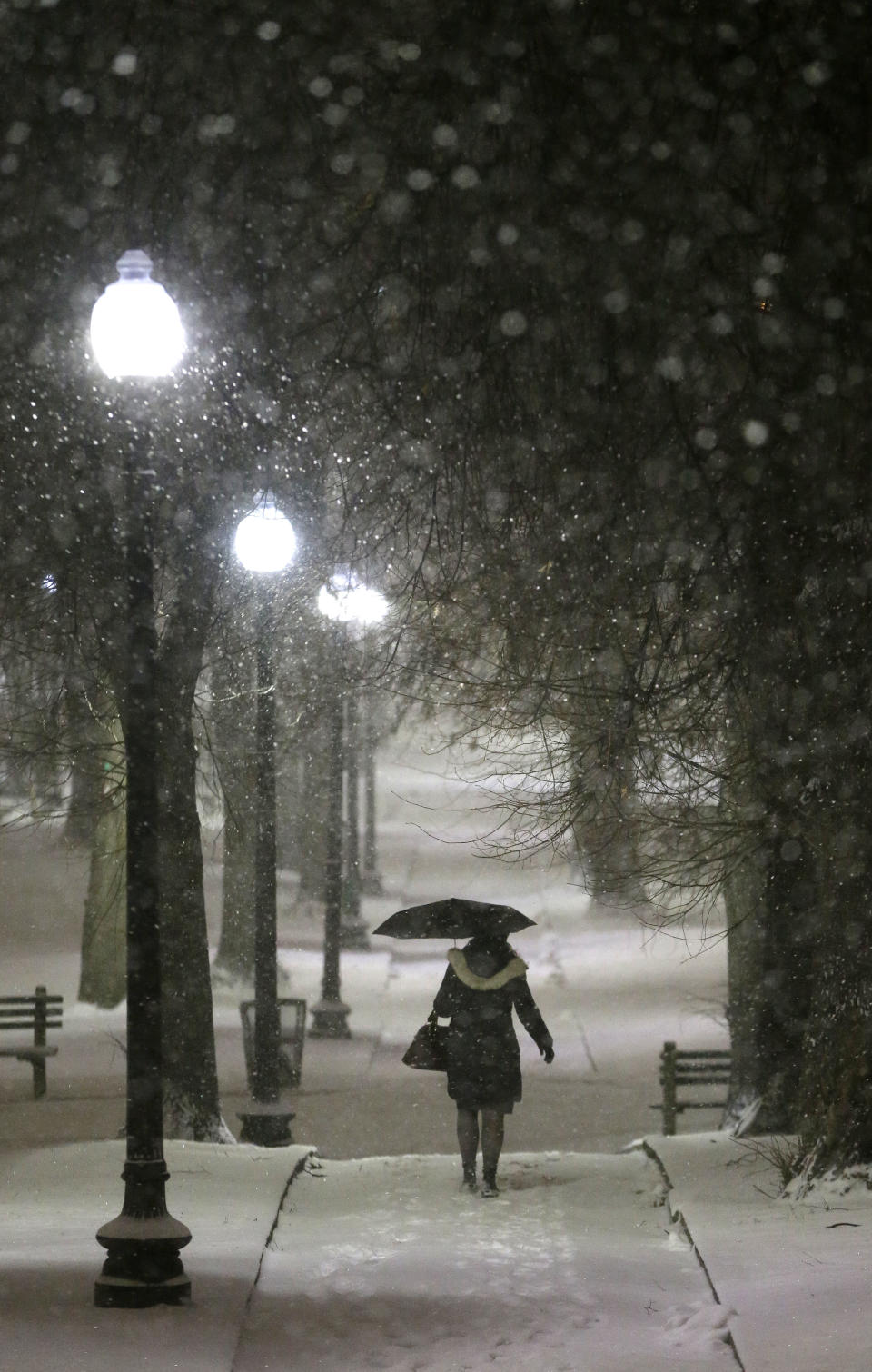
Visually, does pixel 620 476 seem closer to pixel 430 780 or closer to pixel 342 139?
pixel 342 139

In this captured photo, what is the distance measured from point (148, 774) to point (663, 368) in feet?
13.6

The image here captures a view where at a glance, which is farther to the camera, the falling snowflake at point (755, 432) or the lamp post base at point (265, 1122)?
the lamp post base at point (265, 1122)

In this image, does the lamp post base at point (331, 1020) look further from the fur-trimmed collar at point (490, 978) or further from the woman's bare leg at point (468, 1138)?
the fur-trimmed collar at point (490, 978)

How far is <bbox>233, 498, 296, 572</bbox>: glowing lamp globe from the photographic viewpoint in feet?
38.8

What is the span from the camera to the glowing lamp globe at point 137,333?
6789 mm

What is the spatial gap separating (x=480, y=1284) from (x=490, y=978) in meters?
2.88

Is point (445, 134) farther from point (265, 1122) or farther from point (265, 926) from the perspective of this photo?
point (265, 1122)

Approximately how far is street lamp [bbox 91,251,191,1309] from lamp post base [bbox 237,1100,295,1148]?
6.25 meters

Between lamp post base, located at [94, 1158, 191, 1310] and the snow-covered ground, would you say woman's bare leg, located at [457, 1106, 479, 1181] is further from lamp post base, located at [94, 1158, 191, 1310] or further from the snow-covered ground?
lamp post base, located at [94, 1158, 191, 1310]

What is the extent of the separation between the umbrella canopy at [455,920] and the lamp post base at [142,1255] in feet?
12.7

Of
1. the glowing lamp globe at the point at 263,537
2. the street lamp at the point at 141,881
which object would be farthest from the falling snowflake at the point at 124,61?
the street lamp at the point at 141,881

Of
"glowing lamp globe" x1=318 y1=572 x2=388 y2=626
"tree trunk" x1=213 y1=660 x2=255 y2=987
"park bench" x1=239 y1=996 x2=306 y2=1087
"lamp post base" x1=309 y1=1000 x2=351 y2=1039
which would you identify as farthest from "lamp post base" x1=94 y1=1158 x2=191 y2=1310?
"lamp post base" x1=309 y1=1000 x2=351 y2=1039

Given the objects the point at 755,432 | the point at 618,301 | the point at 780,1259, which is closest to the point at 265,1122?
the point at 780,1259

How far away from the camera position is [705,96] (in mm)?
9469
